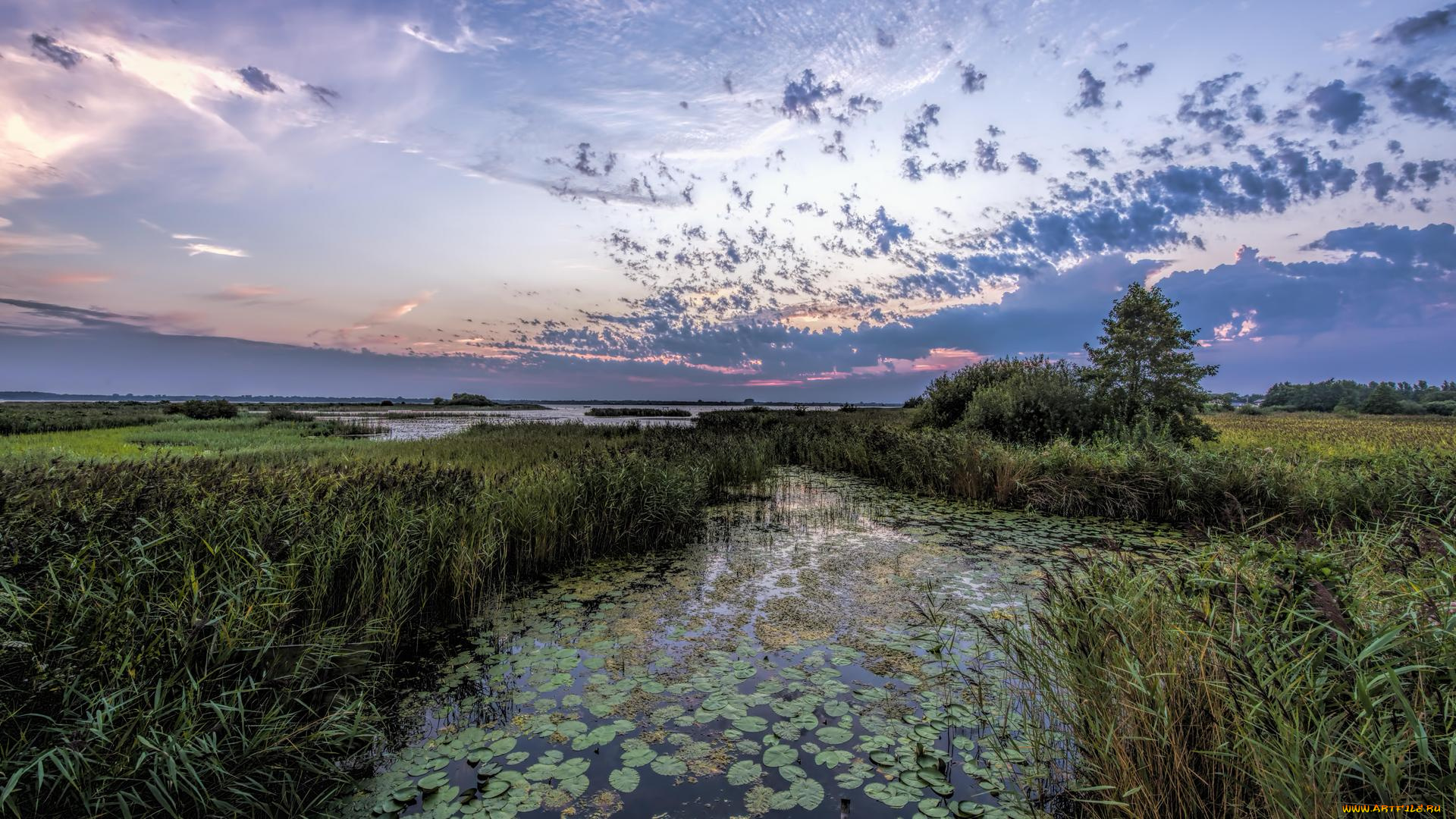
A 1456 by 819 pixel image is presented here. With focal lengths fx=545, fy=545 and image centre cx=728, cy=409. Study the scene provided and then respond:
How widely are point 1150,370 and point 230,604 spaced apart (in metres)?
22.2

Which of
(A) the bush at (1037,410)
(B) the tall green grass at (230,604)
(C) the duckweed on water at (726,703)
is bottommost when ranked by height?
(C) the duckweed on water at (726,703)

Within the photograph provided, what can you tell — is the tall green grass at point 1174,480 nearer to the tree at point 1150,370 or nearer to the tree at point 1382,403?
the tree at point 1150,370

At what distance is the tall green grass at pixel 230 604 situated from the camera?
2.58m

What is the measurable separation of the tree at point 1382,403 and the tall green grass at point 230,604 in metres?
52.5

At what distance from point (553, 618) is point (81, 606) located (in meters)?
3.60

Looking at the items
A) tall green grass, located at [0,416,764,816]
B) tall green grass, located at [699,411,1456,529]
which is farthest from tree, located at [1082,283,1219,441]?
tall green grass, located at [0,416,764,816]

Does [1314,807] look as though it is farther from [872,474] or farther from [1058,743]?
[872,474]

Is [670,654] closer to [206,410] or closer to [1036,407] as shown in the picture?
[1036,407]

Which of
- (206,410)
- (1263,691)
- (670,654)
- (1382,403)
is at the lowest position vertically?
(670,654)

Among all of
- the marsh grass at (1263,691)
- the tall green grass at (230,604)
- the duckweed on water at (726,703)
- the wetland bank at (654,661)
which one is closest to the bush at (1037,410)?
the wetland bank at (654,661)

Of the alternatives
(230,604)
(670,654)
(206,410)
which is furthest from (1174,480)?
(206,410)

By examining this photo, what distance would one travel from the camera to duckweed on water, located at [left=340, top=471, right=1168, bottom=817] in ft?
10.7

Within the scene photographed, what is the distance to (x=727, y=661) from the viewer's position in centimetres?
501

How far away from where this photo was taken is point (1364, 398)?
41.5 metres
